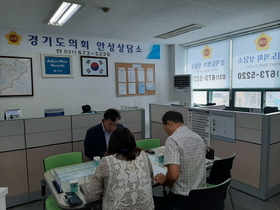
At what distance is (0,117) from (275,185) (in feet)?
16.1

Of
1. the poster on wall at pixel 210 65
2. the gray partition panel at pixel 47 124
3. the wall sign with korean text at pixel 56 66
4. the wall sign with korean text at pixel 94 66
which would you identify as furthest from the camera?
the poster on wall at pixel 210 65

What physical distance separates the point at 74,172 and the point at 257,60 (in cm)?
443

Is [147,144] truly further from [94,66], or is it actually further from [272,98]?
[272,98]

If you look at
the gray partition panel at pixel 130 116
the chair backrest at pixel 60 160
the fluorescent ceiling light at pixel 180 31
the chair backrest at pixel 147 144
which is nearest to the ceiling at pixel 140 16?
the fluorescent ceiling light at pixel 180 31

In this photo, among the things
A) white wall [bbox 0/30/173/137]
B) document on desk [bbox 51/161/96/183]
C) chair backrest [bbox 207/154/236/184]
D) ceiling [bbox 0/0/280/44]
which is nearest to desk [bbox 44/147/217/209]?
document on desk [bbox 51/161/96/183]

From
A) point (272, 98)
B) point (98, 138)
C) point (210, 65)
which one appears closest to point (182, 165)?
point (98, 138)

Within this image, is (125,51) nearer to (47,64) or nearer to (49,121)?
(47,64)

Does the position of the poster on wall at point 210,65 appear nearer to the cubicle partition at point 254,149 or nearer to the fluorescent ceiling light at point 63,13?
the cubicle partition at point 254,149

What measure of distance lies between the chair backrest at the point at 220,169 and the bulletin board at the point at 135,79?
3709 mm

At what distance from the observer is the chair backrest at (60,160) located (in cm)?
238

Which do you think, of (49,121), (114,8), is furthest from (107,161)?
(114,8)

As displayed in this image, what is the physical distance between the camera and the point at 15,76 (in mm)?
4344

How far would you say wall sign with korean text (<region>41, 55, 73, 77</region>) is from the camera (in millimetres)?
4645

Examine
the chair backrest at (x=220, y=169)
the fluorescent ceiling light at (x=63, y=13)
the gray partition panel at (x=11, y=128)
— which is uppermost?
the fluorescent ceiling light at (x=63, y=13)
